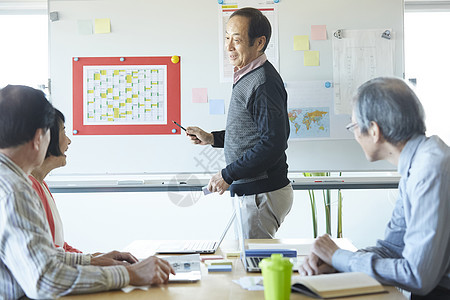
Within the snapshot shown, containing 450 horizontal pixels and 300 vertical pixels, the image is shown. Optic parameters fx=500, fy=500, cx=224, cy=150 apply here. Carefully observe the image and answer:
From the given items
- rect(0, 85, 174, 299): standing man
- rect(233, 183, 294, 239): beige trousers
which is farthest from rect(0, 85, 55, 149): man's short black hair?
rect(233, 183, 294, 239): beige trousers

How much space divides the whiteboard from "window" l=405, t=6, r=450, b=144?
1.32ft

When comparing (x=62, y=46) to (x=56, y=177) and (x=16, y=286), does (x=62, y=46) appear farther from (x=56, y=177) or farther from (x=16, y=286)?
(x=16, y=286)

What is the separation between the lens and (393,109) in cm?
141

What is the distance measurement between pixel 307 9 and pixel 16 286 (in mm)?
2513

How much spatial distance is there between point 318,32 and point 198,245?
1.79m

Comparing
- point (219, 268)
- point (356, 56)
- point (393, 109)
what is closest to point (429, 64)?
point (356, 56)

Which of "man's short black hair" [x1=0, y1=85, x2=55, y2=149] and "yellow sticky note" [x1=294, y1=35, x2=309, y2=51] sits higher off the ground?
"yellow sticky note" [x1=294, y1=35, x2=309, y2=51]

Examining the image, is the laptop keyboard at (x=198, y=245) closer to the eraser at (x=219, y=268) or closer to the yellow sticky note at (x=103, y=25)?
the eraser at (x=219, y=268)

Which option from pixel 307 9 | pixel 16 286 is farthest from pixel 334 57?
pixel 16 286

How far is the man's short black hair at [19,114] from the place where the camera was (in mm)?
1288

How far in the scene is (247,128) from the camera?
2.26 m

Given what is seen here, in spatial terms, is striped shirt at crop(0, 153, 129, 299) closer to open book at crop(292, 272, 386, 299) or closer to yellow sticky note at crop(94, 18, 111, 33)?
open book at crop(292, 272, 386, 299)

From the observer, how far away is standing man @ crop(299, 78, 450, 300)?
4.19ft

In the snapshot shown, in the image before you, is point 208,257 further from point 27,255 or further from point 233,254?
point 27,255
